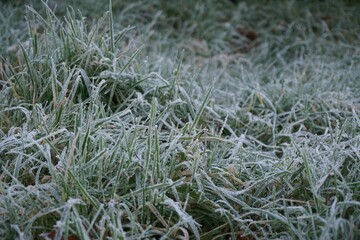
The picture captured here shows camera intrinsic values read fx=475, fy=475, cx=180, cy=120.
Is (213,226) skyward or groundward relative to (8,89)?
groundward

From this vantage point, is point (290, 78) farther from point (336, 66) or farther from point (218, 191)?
point (218, 191)

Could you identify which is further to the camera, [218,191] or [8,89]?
[8,89]

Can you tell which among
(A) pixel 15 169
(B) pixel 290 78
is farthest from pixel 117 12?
(A) pixel 15 169

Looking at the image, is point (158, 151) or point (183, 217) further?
point (158, 151)

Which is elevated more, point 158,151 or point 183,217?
point 158,151

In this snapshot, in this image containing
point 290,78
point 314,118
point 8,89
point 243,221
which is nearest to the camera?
point 243,221

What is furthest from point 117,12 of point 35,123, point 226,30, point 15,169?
point 15,169

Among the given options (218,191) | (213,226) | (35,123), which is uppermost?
(35,123)

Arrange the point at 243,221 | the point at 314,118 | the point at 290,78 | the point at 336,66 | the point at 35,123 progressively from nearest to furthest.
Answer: the point at 243,221, the point at 35,123, the point at 314,118, the point at 290,78, the point at 336,66
